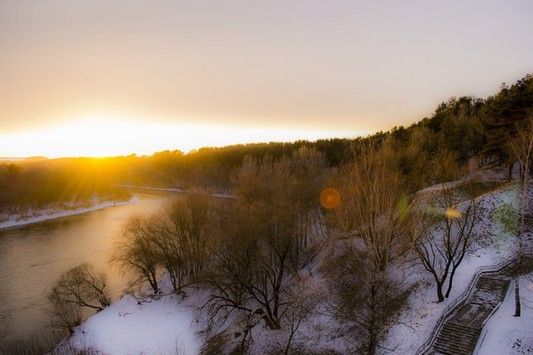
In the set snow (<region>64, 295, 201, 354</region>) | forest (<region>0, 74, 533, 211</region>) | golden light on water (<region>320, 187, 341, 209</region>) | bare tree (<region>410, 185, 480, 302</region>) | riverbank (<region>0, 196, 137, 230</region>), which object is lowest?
snow (<region>64, 295, 201, 354</region>)

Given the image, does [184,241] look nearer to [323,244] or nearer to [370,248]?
[323,244]

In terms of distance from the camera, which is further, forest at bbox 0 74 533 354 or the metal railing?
forest at bbox 0 74 533 354

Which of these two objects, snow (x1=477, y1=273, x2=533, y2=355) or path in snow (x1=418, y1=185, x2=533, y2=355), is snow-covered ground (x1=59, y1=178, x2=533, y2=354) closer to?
snow (x1=477, y1=273, x2=533, y2=355)

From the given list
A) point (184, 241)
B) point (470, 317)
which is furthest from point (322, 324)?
point (184, 241)

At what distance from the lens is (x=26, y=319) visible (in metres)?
27.0

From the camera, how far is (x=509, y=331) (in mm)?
17500

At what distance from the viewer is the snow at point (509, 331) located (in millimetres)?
16625

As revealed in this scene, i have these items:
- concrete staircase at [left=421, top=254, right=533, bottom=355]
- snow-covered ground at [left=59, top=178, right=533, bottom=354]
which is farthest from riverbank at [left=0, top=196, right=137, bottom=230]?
concrete staircase at [left=421, top=254, right=533, bottom=355]

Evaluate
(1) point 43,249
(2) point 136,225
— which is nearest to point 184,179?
(1) point 43,249

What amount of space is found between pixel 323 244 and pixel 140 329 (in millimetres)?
17061

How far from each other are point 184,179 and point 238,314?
318 feet

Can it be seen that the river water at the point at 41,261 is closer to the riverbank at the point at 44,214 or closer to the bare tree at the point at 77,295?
the bare tree at the point at 77,295

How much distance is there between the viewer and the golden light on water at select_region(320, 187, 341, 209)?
36031mm

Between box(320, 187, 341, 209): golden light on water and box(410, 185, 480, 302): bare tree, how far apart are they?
9.28 m
